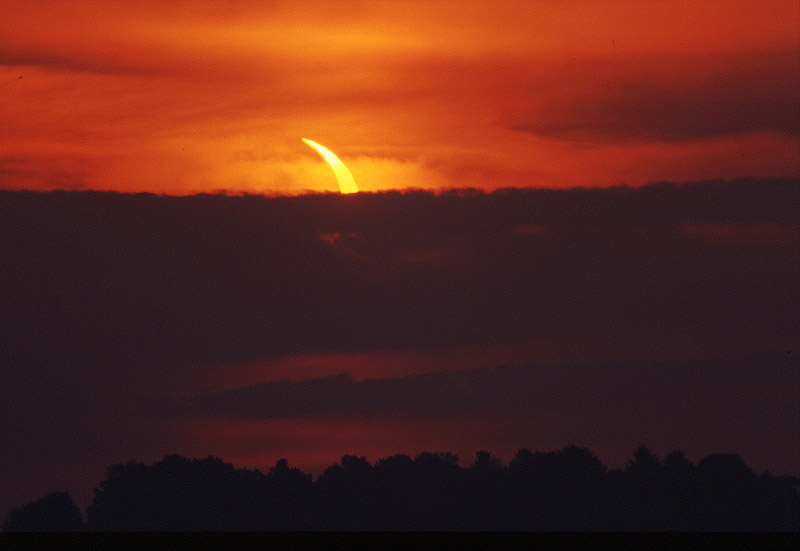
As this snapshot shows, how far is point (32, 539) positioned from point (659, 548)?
1568 cm

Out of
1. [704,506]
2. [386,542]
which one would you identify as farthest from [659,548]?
[704,506]

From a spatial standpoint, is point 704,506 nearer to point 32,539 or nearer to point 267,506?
point 267,506

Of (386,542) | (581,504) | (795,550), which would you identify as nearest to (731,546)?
(795,550)

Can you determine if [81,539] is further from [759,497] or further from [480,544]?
[759,497]

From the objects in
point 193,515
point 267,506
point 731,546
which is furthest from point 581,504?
point 731,546

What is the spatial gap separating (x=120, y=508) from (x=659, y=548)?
94561mm

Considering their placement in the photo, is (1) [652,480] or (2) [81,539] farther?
(1) [652,480]

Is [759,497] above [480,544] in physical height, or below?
above

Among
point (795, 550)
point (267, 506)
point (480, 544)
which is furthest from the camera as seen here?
point (267, 506)

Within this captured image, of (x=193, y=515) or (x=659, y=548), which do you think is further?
(x=193, y=515)

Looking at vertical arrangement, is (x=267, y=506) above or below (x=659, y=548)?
above

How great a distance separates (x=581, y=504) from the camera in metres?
116

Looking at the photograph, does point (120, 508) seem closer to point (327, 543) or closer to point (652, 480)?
point (652, 480)

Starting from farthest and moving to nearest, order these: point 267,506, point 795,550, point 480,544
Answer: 1. point 267,506
2. point 480,544
3. point 795,550
